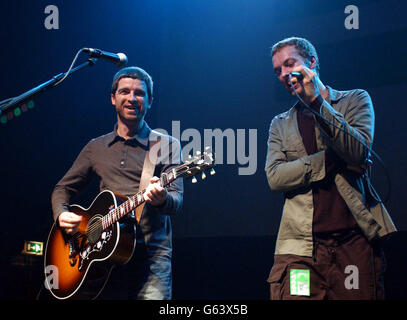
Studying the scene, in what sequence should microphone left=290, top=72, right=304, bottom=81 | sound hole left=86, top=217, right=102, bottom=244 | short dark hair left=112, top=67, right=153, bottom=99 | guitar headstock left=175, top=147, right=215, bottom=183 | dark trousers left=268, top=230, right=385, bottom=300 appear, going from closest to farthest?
dark trousers left=268, top=230, right=385, bottom=300 < microphone left=290, top=72, right=304, bottom=81 < guitar headstock left=175, top=147, right=215, bottom=183 < sound hole left=86, top=217, right=102, bottom=244 < short dark hair left=112, top=67, right=153, bottom=99

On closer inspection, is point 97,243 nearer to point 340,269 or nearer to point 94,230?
point 94,230

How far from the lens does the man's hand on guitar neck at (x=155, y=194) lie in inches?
98.7

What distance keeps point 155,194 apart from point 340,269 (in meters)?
1.06

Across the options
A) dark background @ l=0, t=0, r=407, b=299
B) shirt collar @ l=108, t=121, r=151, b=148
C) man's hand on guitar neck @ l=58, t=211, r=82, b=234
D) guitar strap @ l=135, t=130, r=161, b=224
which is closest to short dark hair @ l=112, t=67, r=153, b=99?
shirt collar @ l=108, t=121, r=151, b=148

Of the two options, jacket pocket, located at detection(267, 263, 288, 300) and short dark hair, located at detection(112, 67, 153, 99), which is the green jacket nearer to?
jacket pocket, located at detection(267, 263, 288, 300)

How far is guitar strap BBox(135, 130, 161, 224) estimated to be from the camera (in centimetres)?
266

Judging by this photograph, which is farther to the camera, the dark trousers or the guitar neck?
the guitar neck

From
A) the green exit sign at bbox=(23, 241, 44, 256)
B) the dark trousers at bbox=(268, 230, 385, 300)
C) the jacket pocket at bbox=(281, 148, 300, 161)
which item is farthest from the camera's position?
the green exit sign at bbox=(23, 241, 44, 256)

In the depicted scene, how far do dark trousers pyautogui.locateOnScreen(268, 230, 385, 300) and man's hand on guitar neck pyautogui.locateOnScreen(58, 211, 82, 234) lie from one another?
1467 mm

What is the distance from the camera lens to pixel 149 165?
2.80 metres

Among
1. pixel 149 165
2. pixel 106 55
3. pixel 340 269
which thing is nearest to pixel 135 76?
pixel 106 55

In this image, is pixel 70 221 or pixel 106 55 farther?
pixel 70 221
